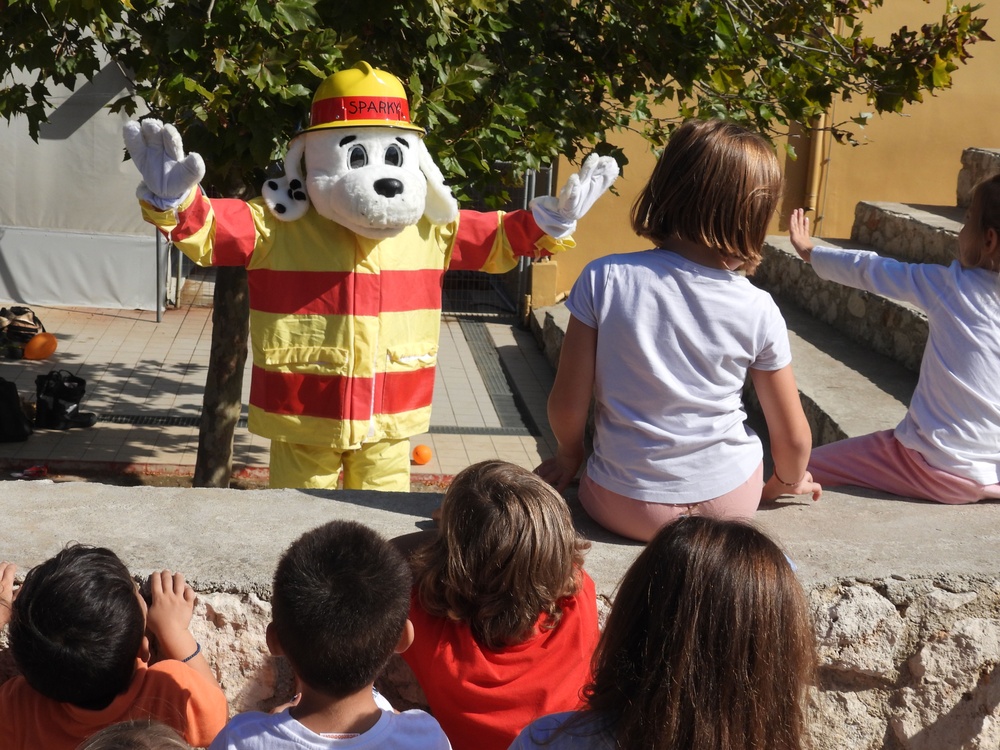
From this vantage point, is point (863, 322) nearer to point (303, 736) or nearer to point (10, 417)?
point (303, 736)

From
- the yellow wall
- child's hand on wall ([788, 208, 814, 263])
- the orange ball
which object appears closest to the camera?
child's hand on wall ([788, 208, 814, 263])

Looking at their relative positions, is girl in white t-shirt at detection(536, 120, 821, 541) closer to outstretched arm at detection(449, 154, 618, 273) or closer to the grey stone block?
outstretched arm at detection(449, 154, 618, 273)

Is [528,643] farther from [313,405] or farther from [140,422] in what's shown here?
[140,422]

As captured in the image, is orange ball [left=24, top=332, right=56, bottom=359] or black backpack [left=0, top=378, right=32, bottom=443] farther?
orange ball [left=24, top=332, right=56, bottom=359]

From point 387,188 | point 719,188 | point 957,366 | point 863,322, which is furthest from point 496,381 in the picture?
point 719,188

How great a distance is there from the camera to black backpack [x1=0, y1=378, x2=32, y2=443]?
656 centimetres

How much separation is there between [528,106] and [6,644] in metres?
2.84

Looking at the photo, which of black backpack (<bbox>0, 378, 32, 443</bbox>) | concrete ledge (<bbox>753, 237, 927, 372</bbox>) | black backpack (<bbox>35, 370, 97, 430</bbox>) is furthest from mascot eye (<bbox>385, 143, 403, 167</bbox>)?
black backpack (<bbox>35, 370, 97, 430</bbox>)

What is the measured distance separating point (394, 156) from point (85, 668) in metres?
2.12

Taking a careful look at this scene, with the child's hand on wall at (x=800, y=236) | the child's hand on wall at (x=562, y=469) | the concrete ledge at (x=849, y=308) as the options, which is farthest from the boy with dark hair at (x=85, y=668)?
the concrete ledge at (x=849, y=308)

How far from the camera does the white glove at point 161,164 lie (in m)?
3.08

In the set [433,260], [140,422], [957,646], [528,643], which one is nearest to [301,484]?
[433,260]

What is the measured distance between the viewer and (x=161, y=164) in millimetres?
3109

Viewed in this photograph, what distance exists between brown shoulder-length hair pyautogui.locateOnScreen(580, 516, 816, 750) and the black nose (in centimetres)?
202
